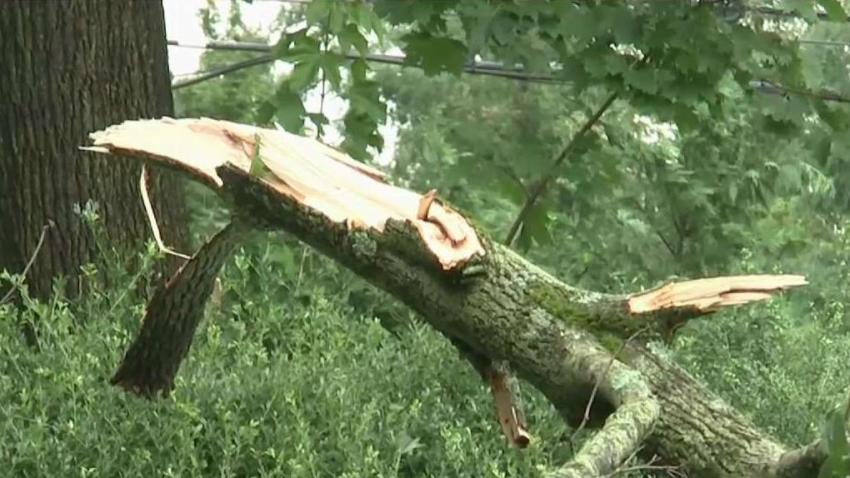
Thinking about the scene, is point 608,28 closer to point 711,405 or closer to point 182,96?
point 711,405

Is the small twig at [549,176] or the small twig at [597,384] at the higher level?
the small twig at [597,384]

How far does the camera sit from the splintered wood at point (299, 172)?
86.4 inches

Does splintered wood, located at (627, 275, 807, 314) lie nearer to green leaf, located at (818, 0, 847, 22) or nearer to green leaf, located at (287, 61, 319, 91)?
green leaf, located at (818, 0, 847, 22)

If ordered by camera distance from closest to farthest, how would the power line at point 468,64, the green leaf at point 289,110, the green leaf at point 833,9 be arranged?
the green leaf at point 833,9
the green leaf at point 289,110
the power line at point 468,64

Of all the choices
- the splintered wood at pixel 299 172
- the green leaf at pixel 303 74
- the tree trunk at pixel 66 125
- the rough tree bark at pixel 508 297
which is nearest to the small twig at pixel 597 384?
the rough tree bark at pixel 508 297

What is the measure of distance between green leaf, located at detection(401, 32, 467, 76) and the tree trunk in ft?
2.69

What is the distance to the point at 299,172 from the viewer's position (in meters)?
2.28

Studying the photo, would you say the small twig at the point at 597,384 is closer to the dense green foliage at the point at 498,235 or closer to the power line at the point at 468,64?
the dense green foliage at the point at 498,235

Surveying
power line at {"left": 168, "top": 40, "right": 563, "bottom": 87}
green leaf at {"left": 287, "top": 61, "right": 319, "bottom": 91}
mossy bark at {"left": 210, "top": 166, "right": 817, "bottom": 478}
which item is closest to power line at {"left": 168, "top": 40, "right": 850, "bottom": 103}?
power line at {"left": 168, "top": 40, "right": 563, "bottom": 87}

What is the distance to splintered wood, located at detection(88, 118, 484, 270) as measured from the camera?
220 cm

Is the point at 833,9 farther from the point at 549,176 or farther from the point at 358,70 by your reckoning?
the point at 358,70

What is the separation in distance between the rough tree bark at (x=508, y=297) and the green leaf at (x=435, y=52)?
1.64 metres

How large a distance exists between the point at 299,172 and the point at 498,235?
2.81 metres

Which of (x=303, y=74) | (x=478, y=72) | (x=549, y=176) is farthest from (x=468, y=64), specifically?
(x=478, y=72)
